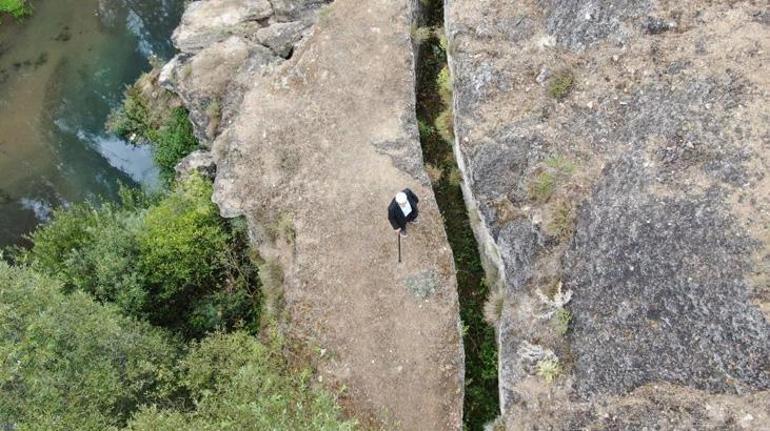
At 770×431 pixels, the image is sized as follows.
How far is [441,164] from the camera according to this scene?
19438 mm

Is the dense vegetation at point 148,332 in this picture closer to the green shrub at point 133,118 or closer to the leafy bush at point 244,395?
the leafy bush at point 244,395

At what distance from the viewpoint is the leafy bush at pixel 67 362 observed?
13.9m

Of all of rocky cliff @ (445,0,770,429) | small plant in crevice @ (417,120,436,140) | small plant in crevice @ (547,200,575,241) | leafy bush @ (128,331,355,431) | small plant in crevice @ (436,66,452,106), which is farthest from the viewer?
small plant in crevice @ (417,120,436,140)

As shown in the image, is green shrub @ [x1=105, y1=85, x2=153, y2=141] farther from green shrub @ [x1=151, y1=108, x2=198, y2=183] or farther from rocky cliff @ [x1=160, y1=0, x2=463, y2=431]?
rocky cliff @ [x1=160, y1=0, x2=463, y2=431]

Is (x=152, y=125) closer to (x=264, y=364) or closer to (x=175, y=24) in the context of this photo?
(x=175, y=24)

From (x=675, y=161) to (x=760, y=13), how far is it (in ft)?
13.9

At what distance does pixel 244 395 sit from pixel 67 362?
4347 millimetres

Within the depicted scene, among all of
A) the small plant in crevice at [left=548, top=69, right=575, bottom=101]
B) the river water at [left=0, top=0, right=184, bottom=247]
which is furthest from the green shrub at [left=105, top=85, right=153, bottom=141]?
the small plant in crevice at [left=548, top=69, right=575, bottom=101]

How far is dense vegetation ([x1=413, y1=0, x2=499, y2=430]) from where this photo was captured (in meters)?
16.4

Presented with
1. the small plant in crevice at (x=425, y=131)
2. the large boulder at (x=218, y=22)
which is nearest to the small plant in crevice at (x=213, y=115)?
the large boulder at (x=218, y=22)

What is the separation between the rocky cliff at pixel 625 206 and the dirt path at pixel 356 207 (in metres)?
2.14

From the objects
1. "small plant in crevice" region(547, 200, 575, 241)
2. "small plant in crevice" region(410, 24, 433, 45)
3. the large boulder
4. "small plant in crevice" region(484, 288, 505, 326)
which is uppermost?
the large boulder

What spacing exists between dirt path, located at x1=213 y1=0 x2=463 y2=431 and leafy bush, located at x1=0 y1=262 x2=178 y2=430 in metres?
4.26

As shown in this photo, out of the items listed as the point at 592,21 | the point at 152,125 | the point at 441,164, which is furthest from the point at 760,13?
the point at 152,125
